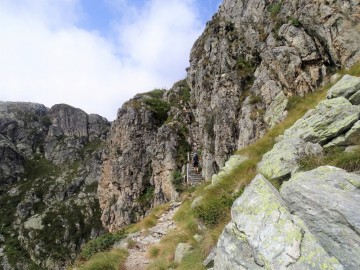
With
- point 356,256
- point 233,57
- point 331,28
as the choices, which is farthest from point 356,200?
point 233,57

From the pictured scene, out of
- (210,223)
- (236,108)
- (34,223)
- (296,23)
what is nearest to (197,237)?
(210,223)

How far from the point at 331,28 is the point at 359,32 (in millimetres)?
3101

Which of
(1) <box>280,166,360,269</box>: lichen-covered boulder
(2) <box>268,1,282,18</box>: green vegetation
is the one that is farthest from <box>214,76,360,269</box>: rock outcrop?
(2) <box>268,1,282,18</box>: green vegetation

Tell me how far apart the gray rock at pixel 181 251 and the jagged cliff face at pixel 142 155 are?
41308 millimetres

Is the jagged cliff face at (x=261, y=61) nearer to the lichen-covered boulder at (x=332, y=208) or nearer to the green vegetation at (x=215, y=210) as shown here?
the green vegetation at (x=215, y=210)

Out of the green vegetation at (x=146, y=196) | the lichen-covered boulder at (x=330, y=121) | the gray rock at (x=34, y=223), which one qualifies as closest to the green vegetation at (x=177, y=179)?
the green vegetation at (x=146, y=196)

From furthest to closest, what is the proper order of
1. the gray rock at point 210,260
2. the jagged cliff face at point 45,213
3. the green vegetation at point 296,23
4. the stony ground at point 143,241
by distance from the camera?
the jagged cliff face at point 45,213 < the green vegetation at point 296,23 < the stony ground at point 143,241 < the gray rock at point 210,260

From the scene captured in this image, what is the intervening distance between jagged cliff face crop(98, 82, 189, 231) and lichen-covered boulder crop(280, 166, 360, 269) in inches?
1851

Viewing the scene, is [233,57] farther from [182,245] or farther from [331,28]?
[182,245]

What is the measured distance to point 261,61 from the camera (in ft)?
135

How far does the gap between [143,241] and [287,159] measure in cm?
1046

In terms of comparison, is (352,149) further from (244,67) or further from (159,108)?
(159,108)

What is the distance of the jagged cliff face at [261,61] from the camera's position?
32188mm

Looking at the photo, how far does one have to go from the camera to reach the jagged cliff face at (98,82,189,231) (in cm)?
5716
